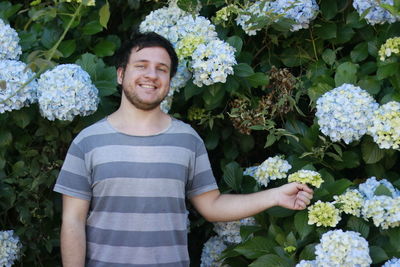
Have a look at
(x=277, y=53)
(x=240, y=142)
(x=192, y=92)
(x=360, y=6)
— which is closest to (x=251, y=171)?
(x=240, y=142)

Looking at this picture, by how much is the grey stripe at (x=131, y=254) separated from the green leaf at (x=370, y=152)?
0.80 meters

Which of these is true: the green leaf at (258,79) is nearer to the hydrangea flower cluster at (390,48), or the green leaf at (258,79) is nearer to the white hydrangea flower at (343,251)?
the hydrangea flower cluster at (390,48)

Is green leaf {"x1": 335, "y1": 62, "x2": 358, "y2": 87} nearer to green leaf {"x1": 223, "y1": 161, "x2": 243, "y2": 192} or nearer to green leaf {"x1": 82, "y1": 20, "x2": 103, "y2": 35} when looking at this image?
green leaf {"x1": 223, "y1": 161, "x2": 243, "y2": 192}

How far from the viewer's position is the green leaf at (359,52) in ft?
8.64

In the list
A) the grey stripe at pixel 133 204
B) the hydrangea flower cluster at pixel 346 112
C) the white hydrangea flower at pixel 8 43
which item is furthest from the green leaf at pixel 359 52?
the white hydrangea flower at pixel 8 43

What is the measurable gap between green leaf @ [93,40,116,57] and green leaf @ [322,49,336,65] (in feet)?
3.02

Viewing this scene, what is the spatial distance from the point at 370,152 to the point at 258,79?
1.69 ft

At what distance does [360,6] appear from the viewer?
2.47 m

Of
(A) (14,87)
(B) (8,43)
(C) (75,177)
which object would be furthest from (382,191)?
(B) (8,43)

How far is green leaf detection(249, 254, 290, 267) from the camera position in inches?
86.4

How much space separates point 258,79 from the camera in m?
2.59

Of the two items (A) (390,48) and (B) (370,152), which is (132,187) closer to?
(B) (370,152)

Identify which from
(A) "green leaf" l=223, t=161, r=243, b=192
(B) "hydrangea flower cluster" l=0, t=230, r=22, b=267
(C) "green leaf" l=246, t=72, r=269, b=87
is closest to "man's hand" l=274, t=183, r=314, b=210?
(A) "green leaf" l=223, t=161, r=243, b=192

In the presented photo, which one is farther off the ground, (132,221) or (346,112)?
(346,112)
